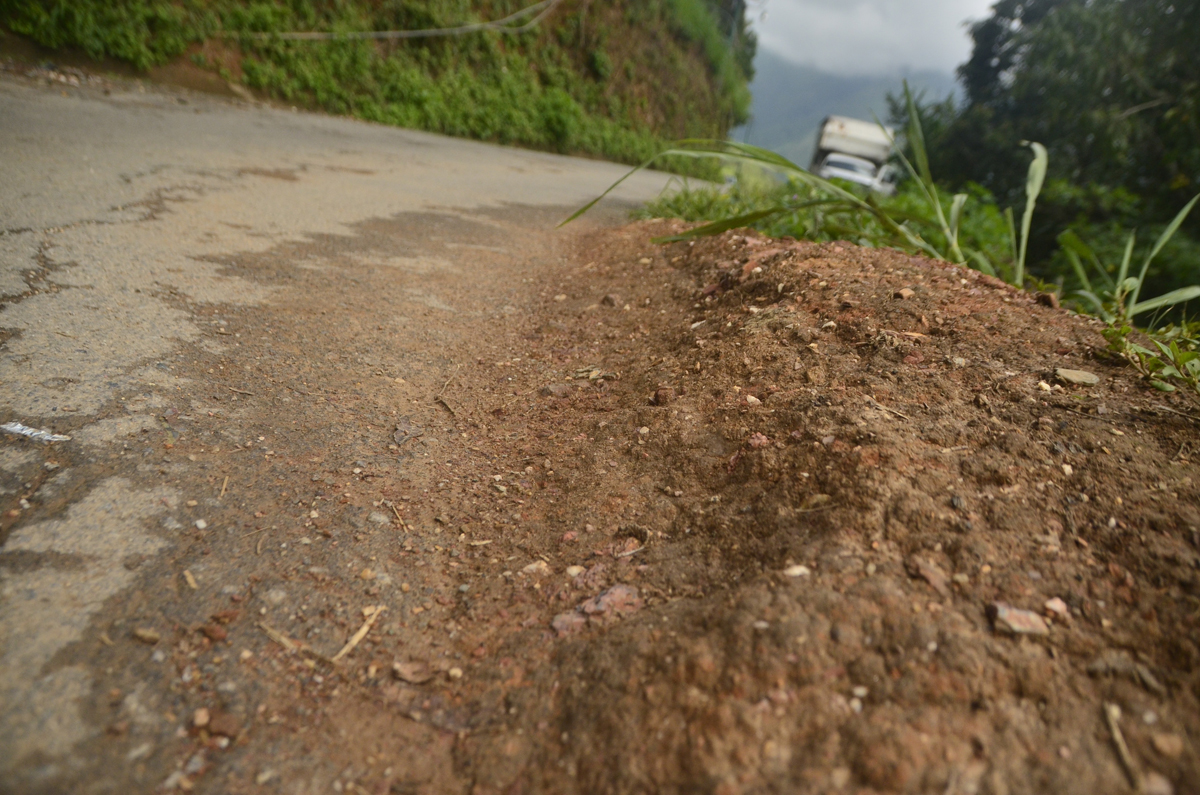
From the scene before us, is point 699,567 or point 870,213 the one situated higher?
point 870,213

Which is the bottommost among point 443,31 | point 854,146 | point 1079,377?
point 854,146

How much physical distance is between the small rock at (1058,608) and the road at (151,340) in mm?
1351

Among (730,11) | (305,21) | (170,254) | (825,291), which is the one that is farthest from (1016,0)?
(170,254)

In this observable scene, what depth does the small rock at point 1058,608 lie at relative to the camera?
1.05 meters

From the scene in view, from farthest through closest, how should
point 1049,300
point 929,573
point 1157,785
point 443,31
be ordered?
point 443,31
point 1049,300
point 929,573
point 1157,785

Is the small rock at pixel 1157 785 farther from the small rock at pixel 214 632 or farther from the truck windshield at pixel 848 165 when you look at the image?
the truck windshield at pixel 848 165

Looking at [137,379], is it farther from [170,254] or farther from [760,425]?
[760,425]

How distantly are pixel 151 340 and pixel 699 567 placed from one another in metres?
1.70

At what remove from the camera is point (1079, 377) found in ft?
5.43

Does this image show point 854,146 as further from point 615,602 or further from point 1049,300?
point 615,602

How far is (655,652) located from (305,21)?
981 centimetres

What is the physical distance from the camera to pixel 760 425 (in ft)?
5.41

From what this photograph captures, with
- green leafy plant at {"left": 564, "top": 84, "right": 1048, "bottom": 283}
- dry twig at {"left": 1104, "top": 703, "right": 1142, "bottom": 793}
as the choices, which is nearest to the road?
green leafy plant at {"left": 564, "top": 84, "right": 1048, "bottom": 283}

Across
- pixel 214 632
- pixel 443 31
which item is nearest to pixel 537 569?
pixel 214 632
